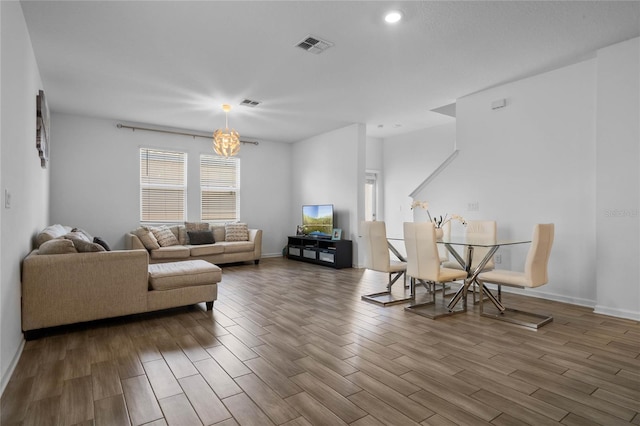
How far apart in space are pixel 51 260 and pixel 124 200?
3.82 meters

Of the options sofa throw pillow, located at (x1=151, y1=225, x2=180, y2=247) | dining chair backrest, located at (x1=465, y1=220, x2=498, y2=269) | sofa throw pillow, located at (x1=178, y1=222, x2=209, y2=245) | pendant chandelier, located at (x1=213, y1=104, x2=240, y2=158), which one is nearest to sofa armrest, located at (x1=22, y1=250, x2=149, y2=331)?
pendant chandelier, located at (x1=213, y1=104, x2=240, y2=158)

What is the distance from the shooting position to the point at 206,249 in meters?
6.17

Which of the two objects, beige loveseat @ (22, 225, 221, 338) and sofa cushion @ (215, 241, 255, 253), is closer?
beige loveseat @ (22, 225, 221, 338)

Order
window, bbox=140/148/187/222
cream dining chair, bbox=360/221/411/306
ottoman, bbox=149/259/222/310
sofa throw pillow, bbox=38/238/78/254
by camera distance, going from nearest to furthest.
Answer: sofa throw pillow, bbox=38/238/78/254 < ottoman, bbox=149/259/222/310 < cream dining chair, bbox=360/221/411/306 < window, bbox=140/148/187/222

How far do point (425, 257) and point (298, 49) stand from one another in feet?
8.26

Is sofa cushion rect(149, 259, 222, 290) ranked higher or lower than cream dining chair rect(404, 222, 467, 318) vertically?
lower

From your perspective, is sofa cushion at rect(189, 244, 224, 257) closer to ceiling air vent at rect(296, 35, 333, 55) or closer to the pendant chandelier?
the pendant chandelier

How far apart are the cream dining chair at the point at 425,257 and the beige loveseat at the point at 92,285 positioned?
7.34 feet

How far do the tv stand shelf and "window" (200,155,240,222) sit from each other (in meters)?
1.53

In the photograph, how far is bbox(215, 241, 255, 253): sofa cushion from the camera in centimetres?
645

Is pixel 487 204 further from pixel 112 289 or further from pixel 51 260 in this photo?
pixel 51 260

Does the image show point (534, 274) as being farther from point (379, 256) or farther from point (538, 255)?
point (379, 256)

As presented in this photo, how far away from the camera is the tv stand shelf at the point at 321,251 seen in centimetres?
631

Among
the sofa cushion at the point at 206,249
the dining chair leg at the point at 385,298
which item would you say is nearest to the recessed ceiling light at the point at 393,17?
the dining chair leg at the point at 385,298
